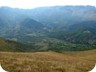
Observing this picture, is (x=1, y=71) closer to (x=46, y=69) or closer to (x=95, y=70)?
(x=95, y=70)

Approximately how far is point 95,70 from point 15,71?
795 centimetres

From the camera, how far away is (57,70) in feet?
51.1

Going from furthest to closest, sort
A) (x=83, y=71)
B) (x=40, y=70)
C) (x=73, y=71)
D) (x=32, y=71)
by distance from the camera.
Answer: (x=83, y=71)
(x=73, y=71)
(x=40, y=70)
(x=32, y=71)

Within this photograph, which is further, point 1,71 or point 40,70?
point 40,70

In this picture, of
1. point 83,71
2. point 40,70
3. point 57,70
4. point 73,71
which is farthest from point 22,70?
point 83,71

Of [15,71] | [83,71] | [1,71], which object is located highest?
[1,71]

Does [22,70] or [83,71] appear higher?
[22,70]

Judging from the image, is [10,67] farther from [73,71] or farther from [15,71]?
[73,71]

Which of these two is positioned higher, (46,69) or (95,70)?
(95,70)

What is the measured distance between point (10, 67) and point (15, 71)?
145cm

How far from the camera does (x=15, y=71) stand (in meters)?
14.0

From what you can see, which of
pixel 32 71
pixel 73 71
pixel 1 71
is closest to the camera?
pixel 1 71

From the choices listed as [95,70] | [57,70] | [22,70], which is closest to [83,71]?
[57,70]

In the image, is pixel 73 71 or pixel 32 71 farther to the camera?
pixel 73 71
